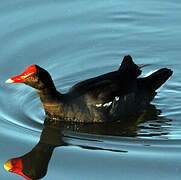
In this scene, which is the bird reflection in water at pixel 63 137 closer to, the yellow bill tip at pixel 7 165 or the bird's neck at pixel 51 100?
the yellow bill tip at pixel 7 165

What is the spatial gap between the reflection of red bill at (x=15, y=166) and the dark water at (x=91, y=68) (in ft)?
0.29

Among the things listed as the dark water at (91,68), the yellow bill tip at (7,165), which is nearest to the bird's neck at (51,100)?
the dark water at (91,68)

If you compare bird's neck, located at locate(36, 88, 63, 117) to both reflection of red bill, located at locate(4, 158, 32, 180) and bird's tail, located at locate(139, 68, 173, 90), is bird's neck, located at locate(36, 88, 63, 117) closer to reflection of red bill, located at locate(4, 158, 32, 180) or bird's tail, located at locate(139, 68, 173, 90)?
reflection of red bill, located at locate(4, 158, 32, 180)

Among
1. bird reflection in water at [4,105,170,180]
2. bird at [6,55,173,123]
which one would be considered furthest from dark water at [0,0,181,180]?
bird at [6,55,173,123]

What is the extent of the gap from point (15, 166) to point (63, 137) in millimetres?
1056

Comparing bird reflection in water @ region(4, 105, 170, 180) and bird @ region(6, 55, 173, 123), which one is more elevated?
bird @ region(6, 55, 173, 123)

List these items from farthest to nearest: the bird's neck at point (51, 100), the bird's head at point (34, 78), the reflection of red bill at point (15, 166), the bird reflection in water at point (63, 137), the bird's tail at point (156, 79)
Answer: the bird's tail at point (156, 79), the bird's neck at point (51, 100), the bird's head at point (34, 78), the bird reflection in water at point (63, 137), the reflection of red bill at point (15, 166)

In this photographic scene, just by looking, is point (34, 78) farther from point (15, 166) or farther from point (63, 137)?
point (15, 166)

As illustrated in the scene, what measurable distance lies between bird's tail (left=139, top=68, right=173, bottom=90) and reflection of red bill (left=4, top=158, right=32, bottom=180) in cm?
275

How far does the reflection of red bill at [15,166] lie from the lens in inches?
287

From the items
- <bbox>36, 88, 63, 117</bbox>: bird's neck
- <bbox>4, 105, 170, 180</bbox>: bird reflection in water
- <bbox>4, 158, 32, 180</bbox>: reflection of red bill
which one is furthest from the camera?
<bbox>36, 88, 63, 117</bbox>: bird's neck

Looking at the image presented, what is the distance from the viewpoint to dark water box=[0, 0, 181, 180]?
7340 millimetres

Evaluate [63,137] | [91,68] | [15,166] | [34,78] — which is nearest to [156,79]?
[91,68]

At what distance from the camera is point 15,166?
739 centimetres
